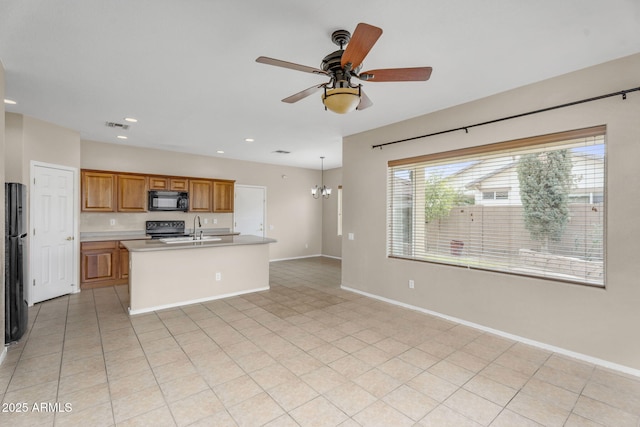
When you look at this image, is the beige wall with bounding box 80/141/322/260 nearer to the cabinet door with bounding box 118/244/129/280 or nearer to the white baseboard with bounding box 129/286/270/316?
the cabinet door with bounding box 118/244/129/280

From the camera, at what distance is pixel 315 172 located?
925 centimetres

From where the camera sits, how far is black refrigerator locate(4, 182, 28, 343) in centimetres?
295

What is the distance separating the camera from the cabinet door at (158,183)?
605cm

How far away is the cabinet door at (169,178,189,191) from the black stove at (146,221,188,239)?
0.74 m

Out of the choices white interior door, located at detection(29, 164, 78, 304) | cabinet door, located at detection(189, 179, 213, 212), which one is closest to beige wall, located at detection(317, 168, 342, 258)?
cabinet door, located at detection(189, 179, 213, 212)

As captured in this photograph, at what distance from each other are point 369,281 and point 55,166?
208 inches

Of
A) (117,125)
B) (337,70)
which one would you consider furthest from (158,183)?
(337,70)

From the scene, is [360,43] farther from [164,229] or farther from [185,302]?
[164,229]

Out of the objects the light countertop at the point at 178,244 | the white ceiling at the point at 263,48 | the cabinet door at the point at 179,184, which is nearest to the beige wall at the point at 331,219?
the light countertop at the point at 178,244

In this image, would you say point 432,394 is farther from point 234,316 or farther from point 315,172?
point 315,172

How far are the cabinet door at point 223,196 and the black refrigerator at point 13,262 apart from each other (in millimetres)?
3818

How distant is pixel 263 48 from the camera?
250cm

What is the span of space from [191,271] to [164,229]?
2.30m

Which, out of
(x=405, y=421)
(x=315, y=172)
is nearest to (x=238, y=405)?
(x=405, y=421)
